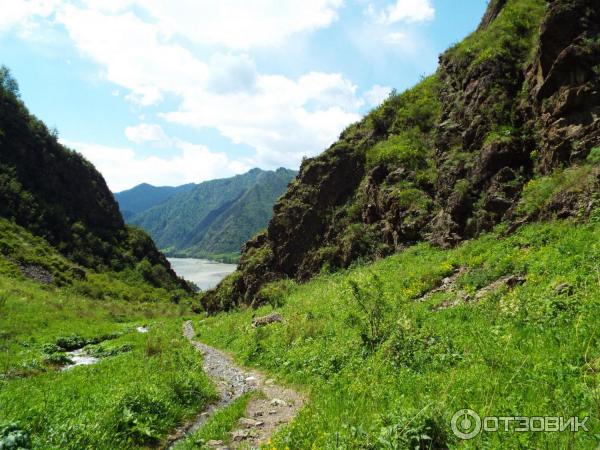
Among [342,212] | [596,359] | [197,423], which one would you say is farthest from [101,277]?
[596,359]

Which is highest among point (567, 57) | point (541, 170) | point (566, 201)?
point (567, 57)

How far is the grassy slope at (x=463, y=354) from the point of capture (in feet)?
19.7

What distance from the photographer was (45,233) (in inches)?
3863

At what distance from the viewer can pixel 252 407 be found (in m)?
11.4

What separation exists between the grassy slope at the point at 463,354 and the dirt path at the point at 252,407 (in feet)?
2.53

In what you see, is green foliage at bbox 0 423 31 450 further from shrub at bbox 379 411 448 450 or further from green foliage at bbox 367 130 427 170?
green foliage at bbox 367 130 427 170

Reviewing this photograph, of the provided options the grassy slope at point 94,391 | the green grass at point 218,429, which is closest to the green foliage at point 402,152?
the grassy slope at point 94,391

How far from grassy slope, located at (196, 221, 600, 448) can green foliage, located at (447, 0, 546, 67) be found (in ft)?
47.0

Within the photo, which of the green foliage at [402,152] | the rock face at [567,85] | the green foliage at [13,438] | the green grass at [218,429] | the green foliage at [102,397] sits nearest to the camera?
the green foliage at [13,438]

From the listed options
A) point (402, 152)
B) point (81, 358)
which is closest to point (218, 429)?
point (81, 358)

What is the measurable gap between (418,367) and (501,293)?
4650 millimetres

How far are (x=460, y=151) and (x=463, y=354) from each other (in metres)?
18.9

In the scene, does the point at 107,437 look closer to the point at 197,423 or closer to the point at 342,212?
the point at 197,423

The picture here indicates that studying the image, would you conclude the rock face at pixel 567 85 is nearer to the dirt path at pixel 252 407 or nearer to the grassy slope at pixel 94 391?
the dirt path at pixel 252 407
